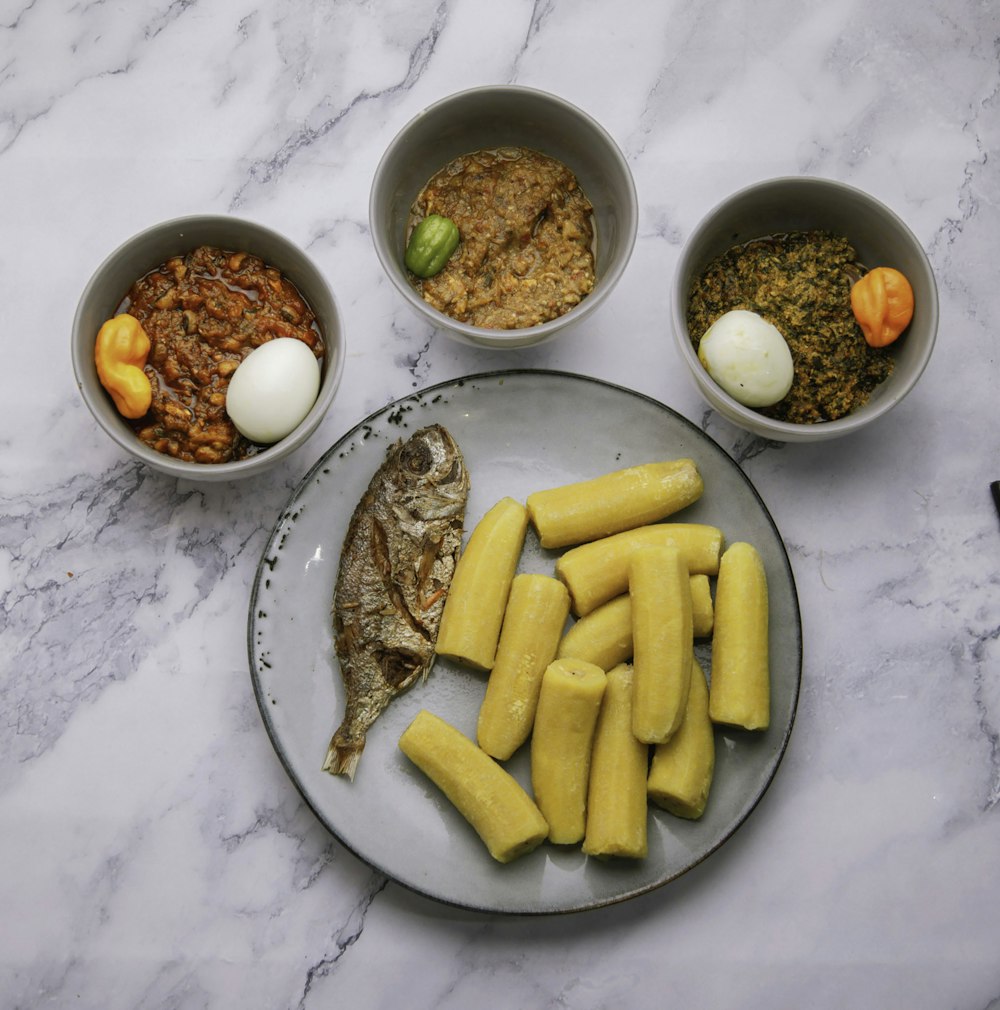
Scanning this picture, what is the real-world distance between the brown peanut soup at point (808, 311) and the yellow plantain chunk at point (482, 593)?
59 centimetres

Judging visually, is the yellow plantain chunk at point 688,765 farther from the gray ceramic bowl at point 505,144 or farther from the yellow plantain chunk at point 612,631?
the gray ceramic bowl at point 505,144

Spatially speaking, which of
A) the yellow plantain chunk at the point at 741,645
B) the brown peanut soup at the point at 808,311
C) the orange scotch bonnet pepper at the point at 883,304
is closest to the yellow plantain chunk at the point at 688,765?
the yellow plantain chunk at the point at 741,645

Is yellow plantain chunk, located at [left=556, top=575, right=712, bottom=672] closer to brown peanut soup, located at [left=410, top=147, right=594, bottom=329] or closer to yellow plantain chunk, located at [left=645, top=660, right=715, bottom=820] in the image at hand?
yellow plantain chunk, located at [left=645, top=660, right=715, bottom=820]

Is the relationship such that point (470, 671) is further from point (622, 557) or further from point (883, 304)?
point (883, 304)

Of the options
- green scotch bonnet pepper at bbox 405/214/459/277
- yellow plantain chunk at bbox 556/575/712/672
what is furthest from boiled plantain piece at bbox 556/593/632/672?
green scotch bonnet pepper at bbox 405/214/459/277

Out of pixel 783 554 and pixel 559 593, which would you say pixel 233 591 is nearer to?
pixel 559 593

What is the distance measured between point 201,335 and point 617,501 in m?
0.96

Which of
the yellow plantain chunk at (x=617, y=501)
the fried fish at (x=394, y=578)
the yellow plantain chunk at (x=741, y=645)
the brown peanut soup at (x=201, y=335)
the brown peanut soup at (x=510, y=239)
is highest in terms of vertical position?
the brown peanut soup at (x=201, y=335)

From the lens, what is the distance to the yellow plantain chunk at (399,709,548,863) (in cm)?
212

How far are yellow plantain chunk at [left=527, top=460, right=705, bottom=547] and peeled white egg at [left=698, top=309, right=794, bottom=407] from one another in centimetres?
20

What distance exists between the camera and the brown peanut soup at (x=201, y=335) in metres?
2.16

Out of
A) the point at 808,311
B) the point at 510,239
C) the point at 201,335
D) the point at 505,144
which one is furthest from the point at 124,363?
the point at 808,311

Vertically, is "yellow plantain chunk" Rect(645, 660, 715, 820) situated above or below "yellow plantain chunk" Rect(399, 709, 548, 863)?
below

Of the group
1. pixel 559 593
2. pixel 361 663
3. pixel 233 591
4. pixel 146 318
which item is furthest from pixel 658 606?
pixel 146 318
